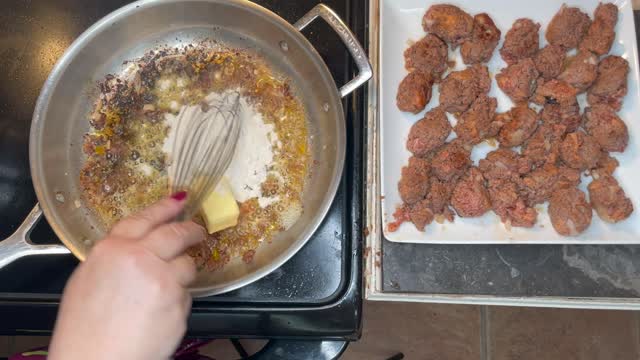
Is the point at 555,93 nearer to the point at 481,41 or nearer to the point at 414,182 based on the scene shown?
the point at 481,41

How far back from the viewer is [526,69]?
2.40 feet

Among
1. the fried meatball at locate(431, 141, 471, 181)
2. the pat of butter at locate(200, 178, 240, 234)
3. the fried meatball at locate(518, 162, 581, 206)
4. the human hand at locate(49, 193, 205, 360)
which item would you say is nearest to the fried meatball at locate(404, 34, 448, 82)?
the fried meatball at locate(431, 141, 471, 181)

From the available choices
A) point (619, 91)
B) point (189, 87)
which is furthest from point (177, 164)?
point (619, 91)

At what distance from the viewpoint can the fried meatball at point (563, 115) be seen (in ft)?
2.45

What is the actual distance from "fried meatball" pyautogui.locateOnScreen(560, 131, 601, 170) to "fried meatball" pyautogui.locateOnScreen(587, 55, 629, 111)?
0.07 metres

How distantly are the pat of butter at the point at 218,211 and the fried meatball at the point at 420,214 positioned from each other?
0.88ft

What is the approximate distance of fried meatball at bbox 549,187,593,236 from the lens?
2.24 feet

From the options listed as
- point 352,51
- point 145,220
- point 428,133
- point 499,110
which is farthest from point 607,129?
point 145,220

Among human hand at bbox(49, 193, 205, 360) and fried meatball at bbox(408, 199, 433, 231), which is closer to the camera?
human hand at bbox(49, 193, 205, 360)

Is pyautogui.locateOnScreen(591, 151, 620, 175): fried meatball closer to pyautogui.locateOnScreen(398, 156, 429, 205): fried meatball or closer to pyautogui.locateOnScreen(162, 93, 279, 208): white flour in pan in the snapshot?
pyautogui.locateOnScreen(398, 156, 429, 205): fried meatball

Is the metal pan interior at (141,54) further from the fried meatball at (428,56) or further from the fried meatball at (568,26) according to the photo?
the fried meatball at (568,26)

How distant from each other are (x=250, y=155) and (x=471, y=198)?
14.1 inches

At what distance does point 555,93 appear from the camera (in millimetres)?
741

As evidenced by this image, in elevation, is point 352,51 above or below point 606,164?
above
